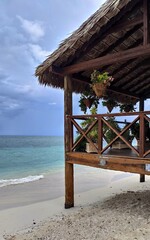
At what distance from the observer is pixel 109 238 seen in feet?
11.3

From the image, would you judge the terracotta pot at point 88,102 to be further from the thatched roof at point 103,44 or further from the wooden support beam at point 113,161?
the wooden support beam at point 113,161

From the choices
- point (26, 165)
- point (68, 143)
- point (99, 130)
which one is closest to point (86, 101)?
point (68, 143)

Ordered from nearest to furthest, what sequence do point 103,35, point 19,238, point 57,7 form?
point 19,238, point 103,35, point 57,7

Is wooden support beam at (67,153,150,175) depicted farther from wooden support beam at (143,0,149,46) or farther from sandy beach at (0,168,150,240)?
wooden support beam at (143,0,149,46)

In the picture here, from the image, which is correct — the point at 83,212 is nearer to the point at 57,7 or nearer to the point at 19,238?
the point at 19,238

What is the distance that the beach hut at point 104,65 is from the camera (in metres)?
4.02

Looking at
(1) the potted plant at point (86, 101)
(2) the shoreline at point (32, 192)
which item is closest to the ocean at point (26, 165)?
(2) the shoreline at point (32, 192)

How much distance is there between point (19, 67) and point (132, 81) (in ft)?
72.2

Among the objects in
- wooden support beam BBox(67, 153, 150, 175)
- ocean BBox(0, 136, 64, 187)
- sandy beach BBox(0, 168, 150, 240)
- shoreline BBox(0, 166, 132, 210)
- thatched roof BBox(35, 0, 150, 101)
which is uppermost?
thatched roof BBox(35, 0, 150, 101)

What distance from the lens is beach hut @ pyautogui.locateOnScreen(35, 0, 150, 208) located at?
402cm

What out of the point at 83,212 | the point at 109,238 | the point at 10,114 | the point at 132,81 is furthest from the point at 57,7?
the point at 10,114

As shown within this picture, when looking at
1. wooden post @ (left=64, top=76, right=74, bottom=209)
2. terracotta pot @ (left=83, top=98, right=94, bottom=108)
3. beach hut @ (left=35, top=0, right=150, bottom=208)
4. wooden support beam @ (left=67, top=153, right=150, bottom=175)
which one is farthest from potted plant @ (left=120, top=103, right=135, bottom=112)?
wooden support beam @ (left=67, top=153, right=150, bottom=175)

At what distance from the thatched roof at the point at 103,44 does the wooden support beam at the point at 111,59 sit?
0.20 meters

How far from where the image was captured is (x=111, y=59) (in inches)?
177
